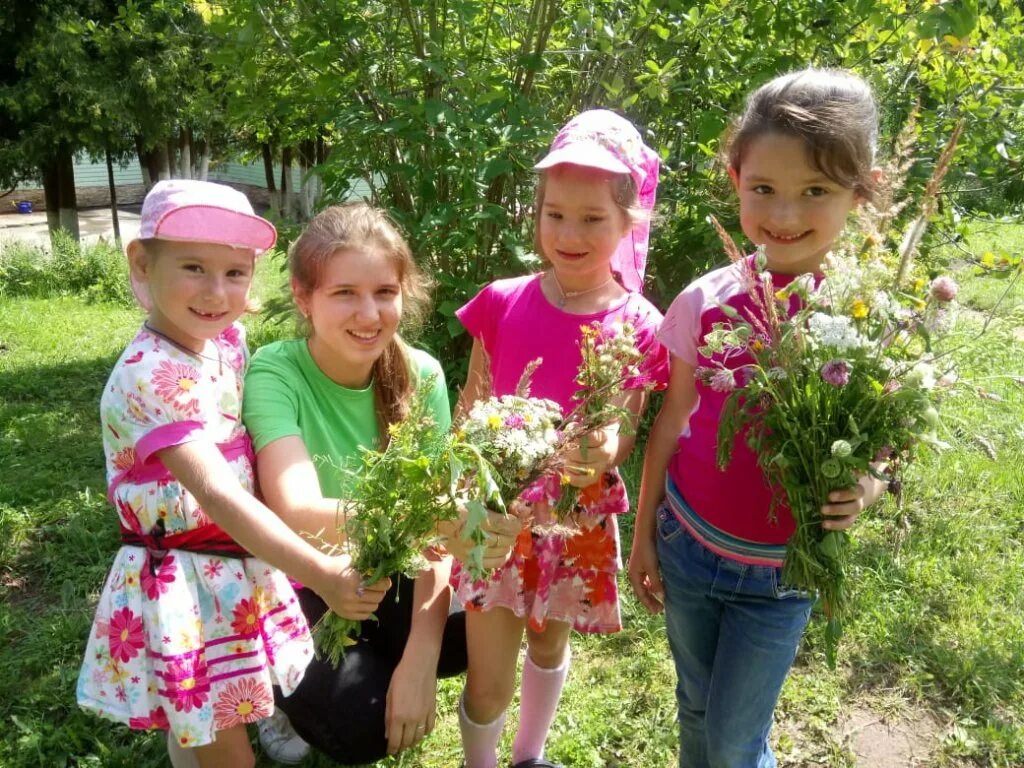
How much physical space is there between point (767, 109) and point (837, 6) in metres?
2.13

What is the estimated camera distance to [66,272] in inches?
368

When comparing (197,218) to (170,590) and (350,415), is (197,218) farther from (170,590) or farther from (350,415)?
(170,590)

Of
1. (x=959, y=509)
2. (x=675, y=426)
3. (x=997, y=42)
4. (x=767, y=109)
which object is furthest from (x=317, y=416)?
(x=997, y=42)

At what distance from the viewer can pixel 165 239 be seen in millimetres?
1915

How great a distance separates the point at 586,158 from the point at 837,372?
870 mm

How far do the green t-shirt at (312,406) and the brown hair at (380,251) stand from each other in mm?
36

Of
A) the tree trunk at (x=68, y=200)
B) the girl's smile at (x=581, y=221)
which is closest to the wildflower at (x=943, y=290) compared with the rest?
the girl's smile at (x=581, y=221)

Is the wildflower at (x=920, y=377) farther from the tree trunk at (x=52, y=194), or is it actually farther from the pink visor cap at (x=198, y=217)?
the tree trunk at (x=52, y=194)

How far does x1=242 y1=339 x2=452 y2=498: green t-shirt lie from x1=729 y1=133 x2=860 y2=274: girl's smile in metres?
0.90

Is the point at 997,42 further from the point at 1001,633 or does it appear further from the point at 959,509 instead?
the point at 1001,633

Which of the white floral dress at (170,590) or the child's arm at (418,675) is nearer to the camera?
the white floral dress at (170,590)

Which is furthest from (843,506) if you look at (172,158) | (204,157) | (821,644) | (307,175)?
(204,157)

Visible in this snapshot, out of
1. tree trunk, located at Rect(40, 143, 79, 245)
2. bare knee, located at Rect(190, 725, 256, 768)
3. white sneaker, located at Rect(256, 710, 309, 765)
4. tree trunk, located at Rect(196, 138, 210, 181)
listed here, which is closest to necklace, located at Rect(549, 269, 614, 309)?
bare knee, located at Rect(190, 725, 256, 768)

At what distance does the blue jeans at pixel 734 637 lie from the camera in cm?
188
